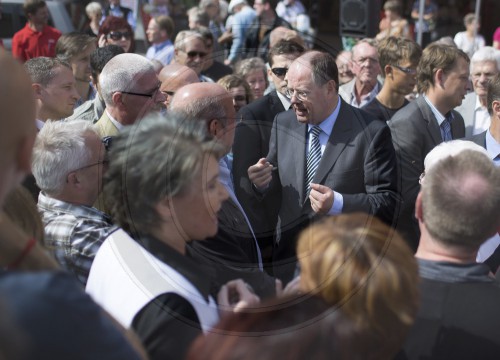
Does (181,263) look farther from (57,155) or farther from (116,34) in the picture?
(116,34)

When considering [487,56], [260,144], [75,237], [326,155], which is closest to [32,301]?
[75,237]

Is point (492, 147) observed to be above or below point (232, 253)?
below

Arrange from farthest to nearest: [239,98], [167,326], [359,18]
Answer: [359,18] < [239,98] < [167,326]

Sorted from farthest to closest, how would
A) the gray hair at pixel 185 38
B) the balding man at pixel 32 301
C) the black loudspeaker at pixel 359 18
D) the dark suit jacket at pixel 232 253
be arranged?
1. the black loudspeaker at pixel 359 18
2. the gray hair at pixel 185 38
3. the dark suit jacket at pixel 232 253
4. the balding man at pixel 32 301

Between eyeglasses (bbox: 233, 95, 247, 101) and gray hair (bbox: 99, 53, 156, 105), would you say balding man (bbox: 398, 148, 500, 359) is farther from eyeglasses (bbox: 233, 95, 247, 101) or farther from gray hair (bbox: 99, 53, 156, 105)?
eyeglasses (bbox: 233, 95, 247, 101)

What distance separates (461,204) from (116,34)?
506 centimetres

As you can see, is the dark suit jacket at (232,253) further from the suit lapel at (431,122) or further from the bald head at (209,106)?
the suit lapel at (431,122)

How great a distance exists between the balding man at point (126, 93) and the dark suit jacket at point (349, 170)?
31.4 inches

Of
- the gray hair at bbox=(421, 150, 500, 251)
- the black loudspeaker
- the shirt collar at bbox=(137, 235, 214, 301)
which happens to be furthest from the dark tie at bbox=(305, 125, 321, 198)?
the black loudspeaker

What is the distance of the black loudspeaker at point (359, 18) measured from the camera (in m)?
7.21

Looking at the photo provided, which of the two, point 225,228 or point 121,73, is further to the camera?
point 121,73

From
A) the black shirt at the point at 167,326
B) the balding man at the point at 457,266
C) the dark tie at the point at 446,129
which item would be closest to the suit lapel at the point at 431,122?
the dark tie at the point at 446,129

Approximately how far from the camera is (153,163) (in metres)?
1.89

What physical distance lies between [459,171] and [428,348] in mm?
521
